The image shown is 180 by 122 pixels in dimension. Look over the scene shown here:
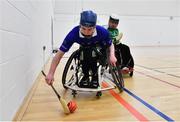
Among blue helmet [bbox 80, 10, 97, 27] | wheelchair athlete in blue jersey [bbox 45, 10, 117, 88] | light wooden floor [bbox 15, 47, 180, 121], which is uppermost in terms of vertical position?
blue helmet [bbox 80, 10, 97, 27]

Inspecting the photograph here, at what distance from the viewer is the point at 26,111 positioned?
2.04 meters

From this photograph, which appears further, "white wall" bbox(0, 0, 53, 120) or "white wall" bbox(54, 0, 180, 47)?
"white wall" bbox(54, 0, 180, 47)

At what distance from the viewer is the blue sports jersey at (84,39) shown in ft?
7.81

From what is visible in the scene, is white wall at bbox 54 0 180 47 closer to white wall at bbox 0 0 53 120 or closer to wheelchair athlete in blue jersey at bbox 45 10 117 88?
wheelchair athlete in blue jersey at bbox 45 10 117 88

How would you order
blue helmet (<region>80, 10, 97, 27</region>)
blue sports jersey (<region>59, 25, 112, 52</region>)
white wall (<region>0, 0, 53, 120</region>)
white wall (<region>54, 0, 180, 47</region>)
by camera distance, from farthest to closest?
1. white wall (<region>54, 0, 180, 47</region>)
2. blue sports jersey (<region>59, 25, 112, 52</region>)
3. blue helmet (<region>80, 10, 97, 27</region>)
4. white wall (<region>0, 0, 53, 120</region>)

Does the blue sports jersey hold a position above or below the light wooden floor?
above

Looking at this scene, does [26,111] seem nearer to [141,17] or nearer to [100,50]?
[100,50]

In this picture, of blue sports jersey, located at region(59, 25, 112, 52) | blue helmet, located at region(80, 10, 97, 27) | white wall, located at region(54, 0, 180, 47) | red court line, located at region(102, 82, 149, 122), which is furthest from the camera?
white wall, located at region(54, 0, 180, 47)

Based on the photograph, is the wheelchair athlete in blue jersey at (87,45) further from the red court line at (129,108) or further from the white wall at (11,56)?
the white wall at (11,56)

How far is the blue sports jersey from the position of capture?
238 centimetres

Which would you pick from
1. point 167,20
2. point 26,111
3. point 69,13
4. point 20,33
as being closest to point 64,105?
point 26,111

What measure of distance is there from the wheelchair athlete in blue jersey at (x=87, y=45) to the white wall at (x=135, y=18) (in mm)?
9986

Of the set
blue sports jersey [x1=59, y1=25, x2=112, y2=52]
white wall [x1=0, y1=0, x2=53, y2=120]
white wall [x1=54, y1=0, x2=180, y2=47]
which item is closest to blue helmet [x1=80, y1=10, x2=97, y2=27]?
blue sports jersey [x1=59, y1=25, x2=112, y2=52]

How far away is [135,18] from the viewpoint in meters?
13.6
